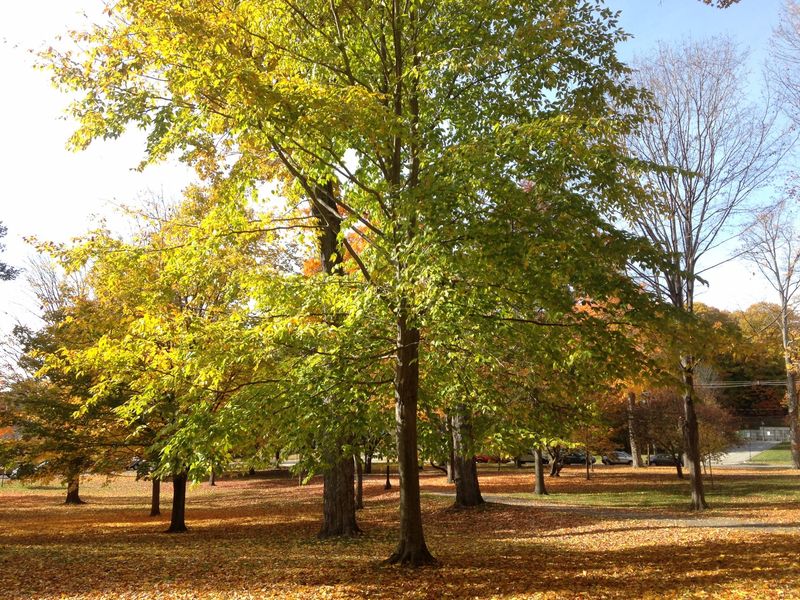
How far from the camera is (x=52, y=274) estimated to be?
2803 cm

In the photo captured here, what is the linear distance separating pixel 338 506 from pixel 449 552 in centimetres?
343

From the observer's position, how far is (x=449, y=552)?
950cm

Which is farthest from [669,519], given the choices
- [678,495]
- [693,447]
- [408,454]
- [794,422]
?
[794,422]

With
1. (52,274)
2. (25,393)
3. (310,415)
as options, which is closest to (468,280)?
(310,415)

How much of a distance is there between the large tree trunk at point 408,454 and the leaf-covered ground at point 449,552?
11.0 inches

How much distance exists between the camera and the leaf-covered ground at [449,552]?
22.4ft

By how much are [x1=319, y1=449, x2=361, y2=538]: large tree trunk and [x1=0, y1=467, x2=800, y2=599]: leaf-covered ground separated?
399mm

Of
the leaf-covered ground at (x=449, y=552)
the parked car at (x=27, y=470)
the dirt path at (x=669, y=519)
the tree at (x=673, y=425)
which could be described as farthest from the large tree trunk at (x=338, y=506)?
the tree at (x=673, y=425)

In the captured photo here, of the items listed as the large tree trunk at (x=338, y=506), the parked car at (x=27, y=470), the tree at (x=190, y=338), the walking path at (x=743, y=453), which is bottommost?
the walking path at (x=743, y=453)

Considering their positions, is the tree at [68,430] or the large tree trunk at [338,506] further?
the tree at [68,430]

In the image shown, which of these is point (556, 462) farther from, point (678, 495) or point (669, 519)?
point (669, 519)

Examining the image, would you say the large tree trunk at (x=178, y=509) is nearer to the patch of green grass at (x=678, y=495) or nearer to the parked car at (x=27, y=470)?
the parked car at (x=27, y=470)

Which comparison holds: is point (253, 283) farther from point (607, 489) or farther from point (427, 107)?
point (607, 489)

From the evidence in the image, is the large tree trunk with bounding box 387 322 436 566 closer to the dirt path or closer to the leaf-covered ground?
the leaf-covered ground
